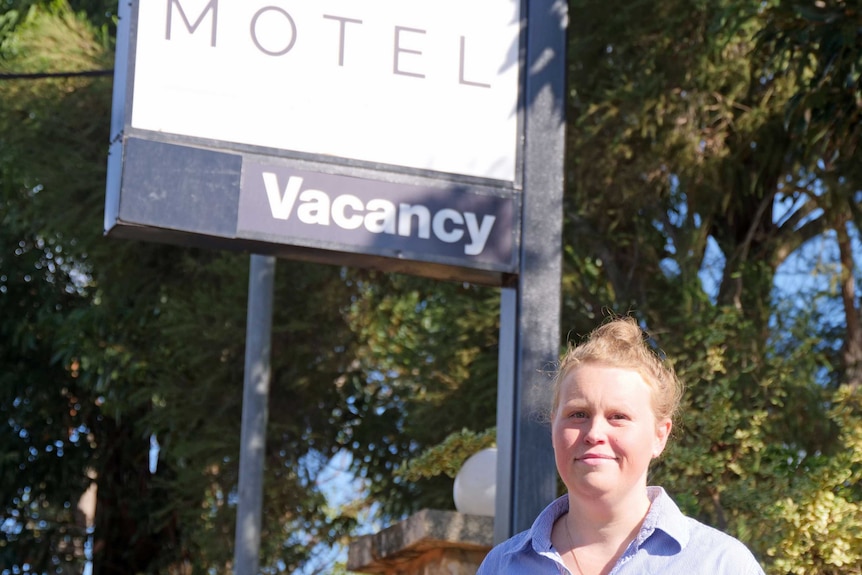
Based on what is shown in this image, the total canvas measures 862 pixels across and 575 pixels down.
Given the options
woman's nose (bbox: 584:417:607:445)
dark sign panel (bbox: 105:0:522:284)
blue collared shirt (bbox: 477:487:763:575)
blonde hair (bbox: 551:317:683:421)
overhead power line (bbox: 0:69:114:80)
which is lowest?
blue collared shirt (bbox: 477:487:763:575)

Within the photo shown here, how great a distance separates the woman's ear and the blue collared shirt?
0.08m

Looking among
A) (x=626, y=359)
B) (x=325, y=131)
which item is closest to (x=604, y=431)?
(x=626, y=359)

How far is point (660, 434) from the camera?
2.60 meters

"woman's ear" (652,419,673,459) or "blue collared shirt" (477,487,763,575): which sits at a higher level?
"woman's ear" (652,419,673,459)

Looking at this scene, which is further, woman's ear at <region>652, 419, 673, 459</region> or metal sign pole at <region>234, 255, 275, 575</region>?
metal sign pole at <region>234, 255, 275, 575</region>

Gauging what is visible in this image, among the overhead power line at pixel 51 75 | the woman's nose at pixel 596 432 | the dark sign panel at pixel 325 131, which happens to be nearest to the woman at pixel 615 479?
the woman's nose at pixel 596 432

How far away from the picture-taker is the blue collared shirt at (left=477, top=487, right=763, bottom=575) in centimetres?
244

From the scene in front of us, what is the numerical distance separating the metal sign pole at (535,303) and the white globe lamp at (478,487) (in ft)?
4.48

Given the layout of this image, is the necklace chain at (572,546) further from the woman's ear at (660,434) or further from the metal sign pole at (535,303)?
the metal sign pole at (535,303)

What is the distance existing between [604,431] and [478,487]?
4326mm

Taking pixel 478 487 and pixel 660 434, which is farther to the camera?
pixel 478 487

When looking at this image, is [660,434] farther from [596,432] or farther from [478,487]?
[478,487]

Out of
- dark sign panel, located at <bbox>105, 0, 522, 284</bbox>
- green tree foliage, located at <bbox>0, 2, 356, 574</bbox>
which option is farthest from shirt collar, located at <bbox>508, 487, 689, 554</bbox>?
green tree foliage, located at <bbox>0, 2, 356, 574</bbox>

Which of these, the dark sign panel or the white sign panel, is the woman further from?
the white sign panel
